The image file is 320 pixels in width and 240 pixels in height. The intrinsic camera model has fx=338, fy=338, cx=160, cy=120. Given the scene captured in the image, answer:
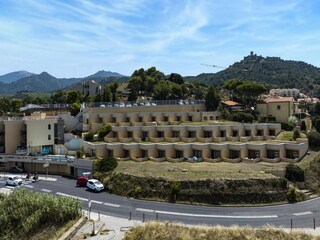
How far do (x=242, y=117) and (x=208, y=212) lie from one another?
102 feet

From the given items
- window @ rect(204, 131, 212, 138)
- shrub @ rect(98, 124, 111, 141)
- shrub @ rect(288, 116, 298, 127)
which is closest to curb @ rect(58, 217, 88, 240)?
shrub @ rect(98, 124, 111, 141)

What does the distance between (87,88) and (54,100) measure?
10.2m

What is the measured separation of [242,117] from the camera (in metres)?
61.5

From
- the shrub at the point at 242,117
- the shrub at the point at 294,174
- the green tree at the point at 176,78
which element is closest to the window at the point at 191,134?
the shrub at the point at 242,117

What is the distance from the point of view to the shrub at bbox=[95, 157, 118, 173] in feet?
144

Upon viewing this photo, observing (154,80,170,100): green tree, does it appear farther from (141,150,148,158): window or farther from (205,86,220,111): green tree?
(141,150,148,158): window

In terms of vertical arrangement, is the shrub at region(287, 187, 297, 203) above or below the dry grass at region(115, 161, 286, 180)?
below

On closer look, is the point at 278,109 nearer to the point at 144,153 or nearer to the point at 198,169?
the point at 198,169

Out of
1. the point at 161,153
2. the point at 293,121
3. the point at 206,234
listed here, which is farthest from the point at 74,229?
the point at 293,121

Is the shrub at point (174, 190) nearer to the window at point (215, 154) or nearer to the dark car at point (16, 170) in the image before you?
the window at point (215, 154)

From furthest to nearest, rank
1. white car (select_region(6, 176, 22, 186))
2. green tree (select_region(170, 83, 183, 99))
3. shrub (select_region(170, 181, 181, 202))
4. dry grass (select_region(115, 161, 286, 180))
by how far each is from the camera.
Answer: green tree (select_region(170, 83, 183, 99)) → white car (select_region(6, 176, 22, 186)) → dry grass (select_region(115, 161, 286, 180)) → shrub (select_region(170, 181, 181, 202))

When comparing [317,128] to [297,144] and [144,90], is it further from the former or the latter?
[144,90]

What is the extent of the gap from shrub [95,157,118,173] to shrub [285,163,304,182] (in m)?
21.4

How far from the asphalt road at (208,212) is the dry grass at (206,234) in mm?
4059
